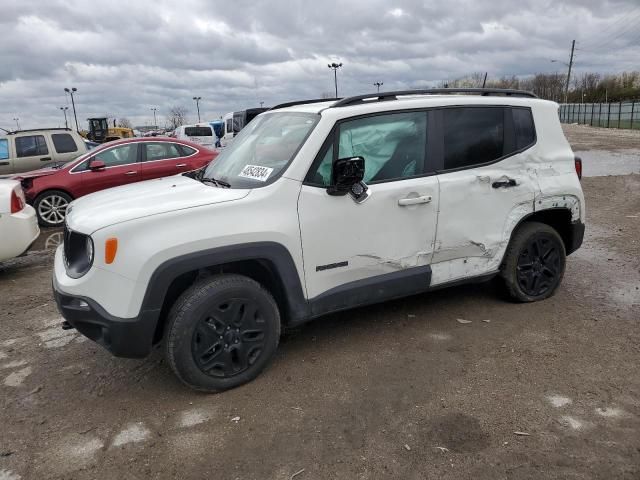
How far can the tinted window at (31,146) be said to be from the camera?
1234 cm

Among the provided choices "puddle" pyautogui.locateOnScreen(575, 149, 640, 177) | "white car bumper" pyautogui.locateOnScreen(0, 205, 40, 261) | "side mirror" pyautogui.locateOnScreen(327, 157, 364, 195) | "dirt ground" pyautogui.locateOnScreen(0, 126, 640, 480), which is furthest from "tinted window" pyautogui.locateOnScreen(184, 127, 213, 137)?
"side mirror" pyautogui.locateOnScreen(327, 157, 364, 195)

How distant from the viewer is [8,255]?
601cm

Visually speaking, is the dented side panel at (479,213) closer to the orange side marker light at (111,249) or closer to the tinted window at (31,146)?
the orange side marker light at (111,249)

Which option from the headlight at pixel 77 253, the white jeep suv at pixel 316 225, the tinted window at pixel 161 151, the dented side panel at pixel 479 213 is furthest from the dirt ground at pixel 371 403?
the tinted window at pixel 161 151

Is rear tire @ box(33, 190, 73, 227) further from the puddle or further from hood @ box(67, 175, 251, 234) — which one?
the puddle

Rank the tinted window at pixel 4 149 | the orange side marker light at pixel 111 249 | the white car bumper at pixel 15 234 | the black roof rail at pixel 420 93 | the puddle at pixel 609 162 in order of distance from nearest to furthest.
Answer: the orange side marker light at pixel 111 249, the black roof rail at pixel 420 93, the white car bumper at pixel 15 234, the tinted window at pixel 4 149, the puddle at pixel 609 162

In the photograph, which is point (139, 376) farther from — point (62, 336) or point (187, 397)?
point (62, 336)

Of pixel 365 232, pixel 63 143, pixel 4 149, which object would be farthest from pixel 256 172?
pixel 4 149

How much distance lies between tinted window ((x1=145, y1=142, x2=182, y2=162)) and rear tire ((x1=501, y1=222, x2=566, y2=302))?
24.2 ft

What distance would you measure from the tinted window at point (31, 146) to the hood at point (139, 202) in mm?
9709

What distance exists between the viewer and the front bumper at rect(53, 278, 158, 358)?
312cm

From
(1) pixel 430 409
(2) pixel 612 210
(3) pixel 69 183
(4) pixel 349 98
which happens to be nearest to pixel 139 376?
(1) pixel 430 409

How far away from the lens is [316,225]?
140 inches

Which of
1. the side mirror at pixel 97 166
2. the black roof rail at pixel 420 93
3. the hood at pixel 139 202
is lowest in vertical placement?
the side mirror at pixel 97 166
